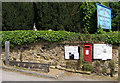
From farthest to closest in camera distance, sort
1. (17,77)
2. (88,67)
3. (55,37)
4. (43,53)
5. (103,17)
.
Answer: (103,17) → (43,53) → (55,37) → (88,67) → (17,77)

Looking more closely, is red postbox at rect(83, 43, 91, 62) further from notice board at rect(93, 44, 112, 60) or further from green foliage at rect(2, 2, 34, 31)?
green foliage at rect(2, 2, 34, 31)

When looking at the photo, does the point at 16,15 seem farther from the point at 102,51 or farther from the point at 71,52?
the point at 102,51

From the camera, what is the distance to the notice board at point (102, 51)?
765 cm

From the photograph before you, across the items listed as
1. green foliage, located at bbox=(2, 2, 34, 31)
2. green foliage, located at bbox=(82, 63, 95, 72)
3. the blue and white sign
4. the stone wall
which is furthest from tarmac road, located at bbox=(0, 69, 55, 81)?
the blue and white sign

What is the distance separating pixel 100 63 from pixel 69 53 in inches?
81.0

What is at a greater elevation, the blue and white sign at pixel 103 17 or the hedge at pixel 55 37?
the blue and white sign at pixel 103 17

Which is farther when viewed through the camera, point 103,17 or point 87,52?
point 103,17

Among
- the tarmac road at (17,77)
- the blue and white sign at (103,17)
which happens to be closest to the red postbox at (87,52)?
the blue and white sign at (103,17)

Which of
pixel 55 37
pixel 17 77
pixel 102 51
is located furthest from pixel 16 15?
pixel 102 51

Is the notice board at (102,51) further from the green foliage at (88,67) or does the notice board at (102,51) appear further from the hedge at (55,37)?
the green foliage at (88,67)

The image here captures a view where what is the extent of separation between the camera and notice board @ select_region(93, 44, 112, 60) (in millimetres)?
7653

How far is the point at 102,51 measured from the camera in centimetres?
766

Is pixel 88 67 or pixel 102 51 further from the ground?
pixel 102 51

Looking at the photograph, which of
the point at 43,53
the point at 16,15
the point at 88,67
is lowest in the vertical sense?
the point at 88,67
